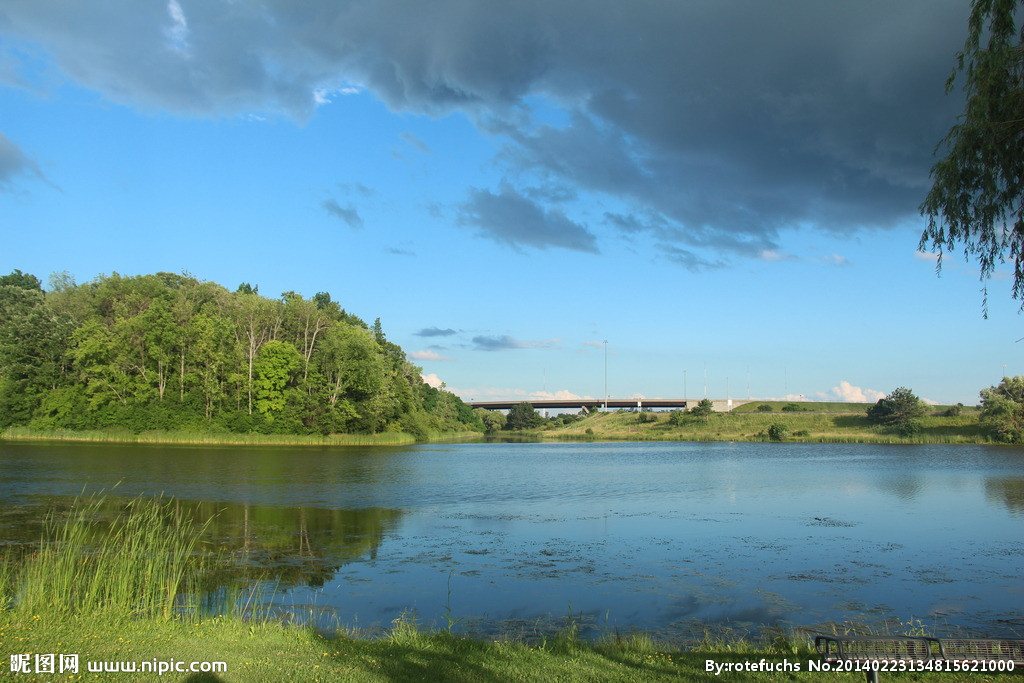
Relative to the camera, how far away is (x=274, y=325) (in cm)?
8262

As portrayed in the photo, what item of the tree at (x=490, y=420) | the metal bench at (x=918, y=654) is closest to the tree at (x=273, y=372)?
the metal bench at (x=918, y=654)

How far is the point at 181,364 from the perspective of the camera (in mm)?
74438

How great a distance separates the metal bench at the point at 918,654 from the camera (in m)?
6.66

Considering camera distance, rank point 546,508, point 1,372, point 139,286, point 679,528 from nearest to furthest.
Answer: point 679,528, point 546,508, point 1,372, point 139,286

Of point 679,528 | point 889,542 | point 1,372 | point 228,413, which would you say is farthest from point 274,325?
point 889,542

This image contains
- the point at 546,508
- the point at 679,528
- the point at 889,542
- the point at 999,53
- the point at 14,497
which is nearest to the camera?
the point at 999,53

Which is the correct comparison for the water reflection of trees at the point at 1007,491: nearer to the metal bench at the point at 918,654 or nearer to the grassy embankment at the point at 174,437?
the metal bench at the point at 918,654

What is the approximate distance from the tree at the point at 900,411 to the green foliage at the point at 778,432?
487 inches

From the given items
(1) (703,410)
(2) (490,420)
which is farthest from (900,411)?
(2) (490,420)

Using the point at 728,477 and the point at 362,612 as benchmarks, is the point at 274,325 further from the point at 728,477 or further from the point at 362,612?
the point at 362,612

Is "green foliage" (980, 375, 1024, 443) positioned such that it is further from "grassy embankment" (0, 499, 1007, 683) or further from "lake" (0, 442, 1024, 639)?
"grassy embankment" (0, 499, 1007, 683)

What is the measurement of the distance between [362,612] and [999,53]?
1481 centimetres

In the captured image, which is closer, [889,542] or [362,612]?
[362,612]

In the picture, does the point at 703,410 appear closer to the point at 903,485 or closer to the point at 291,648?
the point at 903,485
